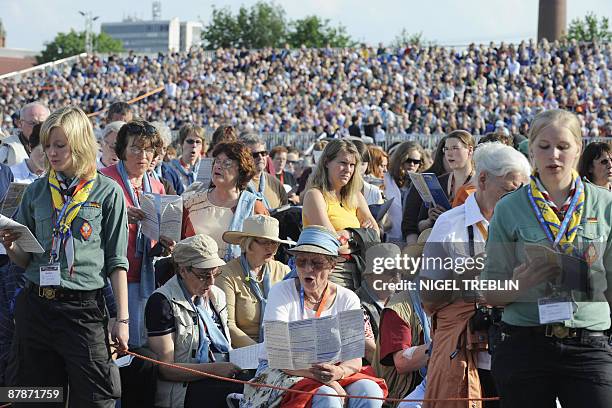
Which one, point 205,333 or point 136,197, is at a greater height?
point 136,197

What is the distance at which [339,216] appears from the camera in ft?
25.0

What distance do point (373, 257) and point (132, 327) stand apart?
1.64 metres

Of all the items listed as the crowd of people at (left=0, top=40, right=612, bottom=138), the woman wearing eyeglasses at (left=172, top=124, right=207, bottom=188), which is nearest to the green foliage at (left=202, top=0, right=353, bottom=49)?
the crowd of people at (left=0, top=40, right=612, bottom=138)

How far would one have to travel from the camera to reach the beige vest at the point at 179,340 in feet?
20.7

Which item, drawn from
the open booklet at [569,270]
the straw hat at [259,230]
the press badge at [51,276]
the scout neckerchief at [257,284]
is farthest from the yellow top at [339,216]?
the open booklet at [569,270]

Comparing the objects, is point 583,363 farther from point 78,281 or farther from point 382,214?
point 382,214

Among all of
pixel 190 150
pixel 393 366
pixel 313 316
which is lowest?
pixel 393 366

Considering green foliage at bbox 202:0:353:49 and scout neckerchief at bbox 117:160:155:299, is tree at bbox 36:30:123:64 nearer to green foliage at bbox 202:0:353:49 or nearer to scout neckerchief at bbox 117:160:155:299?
green foliage at bbox 202:0:353:49

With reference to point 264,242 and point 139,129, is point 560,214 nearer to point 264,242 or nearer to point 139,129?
point 264,242

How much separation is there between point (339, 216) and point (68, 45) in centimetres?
10999

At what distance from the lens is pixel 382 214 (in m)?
8.70

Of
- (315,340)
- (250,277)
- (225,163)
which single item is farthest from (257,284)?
(315,340)

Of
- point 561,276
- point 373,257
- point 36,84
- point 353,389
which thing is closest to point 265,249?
point 373,257

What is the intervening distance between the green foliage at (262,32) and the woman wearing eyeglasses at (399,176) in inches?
3163
